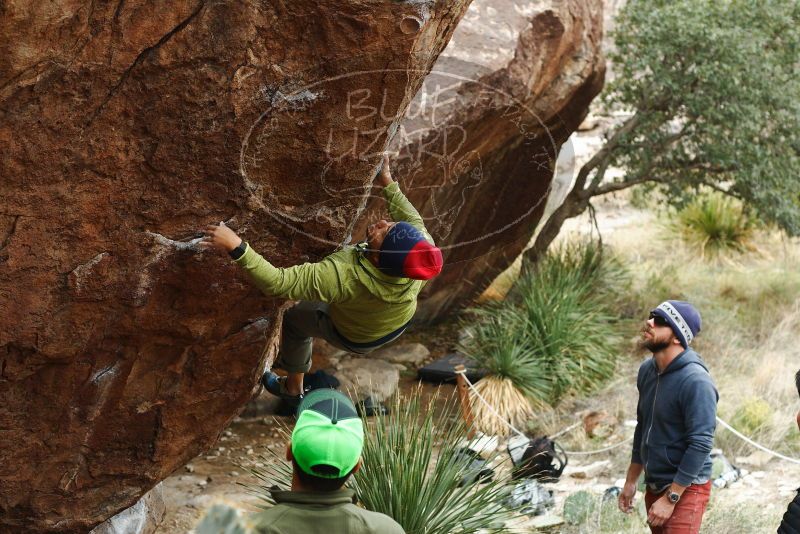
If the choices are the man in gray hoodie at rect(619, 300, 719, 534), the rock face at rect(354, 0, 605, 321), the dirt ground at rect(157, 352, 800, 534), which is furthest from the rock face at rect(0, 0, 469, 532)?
the rock face at rect(354, 0, 605, 321)

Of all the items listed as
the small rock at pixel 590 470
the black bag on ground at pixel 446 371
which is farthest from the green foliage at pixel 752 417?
the black bag on ground at pixel 446 371

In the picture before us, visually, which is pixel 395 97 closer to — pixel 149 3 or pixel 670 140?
pixel 149 3

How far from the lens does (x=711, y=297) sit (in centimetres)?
1145

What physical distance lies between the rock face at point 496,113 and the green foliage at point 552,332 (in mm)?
791

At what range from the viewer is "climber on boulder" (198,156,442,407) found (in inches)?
170

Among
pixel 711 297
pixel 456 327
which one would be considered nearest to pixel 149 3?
pixel 456 327

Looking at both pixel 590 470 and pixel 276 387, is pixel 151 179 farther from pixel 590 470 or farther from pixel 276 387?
pixel 590 470

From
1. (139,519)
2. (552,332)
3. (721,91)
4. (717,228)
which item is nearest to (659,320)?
(139,519)

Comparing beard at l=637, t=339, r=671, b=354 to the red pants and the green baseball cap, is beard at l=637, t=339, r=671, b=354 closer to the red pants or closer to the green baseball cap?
the red pants

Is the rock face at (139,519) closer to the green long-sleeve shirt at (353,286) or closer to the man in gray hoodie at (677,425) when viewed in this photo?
the green long-sleeve shirt at (353,286)

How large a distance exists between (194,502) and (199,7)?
3859 millimetres

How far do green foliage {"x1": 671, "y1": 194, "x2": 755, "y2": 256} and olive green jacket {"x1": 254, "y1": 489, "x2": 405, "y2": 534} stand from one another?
35.8 feet

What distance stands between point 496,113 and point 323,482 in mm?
5349

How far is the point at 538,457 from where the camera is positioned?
7.48 m
